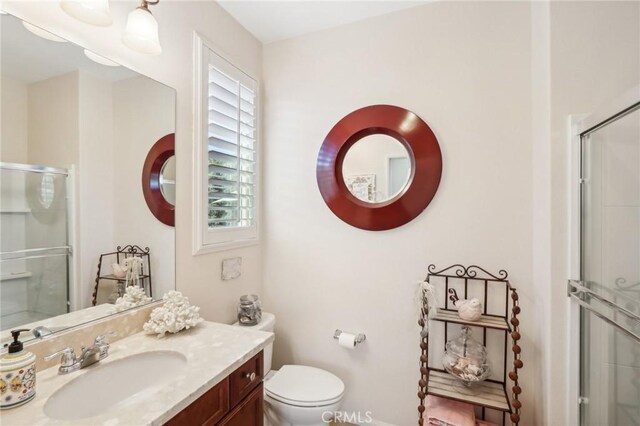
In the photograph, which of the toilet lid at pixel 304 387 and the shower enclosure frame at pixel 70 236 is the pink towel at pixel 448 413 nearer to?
the toilet lid at pixel 304 387

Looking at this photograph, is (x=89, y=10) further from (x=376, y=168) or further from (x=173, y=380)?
(x=376, y=168)

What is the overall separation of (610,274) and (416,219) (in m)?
0.83

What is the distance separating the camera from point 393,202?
1.71 m

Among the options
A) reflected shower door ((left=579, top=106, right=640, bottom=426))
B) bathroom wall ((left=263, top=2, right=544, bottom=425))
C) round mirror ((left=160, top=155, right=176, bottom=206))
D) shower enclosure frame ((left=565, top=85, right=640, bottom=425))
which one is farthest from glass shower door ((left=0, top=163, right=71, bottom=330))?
shower enclosure frame ((left=565, top=85, right=640, bottom=425))

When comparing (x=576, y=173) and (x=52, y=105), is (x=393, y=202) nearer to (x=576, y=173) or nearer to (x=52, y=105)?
(x=576, y=173)

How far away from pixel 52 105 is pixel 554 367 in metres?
2.23

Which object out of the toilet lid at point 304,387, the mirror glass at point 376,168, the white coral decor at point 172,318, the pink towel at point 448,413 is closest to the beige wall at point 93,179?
the white coral decor at point 172,318

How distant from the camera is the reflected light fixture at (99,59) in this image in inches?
42.6

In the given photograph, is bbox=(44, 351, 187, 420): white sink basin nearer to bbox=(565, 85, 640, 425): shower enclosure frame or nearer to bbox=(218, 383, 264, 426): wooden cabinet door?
bbox=(218, 383, 264, 426): wooden cabinet door

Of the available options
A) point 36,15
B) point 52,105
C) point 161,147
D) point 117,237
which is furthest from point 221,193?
point 36,15

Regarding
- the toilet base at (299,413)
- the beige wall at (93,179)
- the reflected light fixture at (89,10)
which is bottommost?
the toilet base at (299,413)

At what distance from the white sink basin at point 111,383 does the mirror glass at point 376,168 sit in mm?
1293

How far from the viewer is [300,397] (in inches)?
58.4

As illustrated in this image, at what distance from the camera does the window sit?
5.16ft
